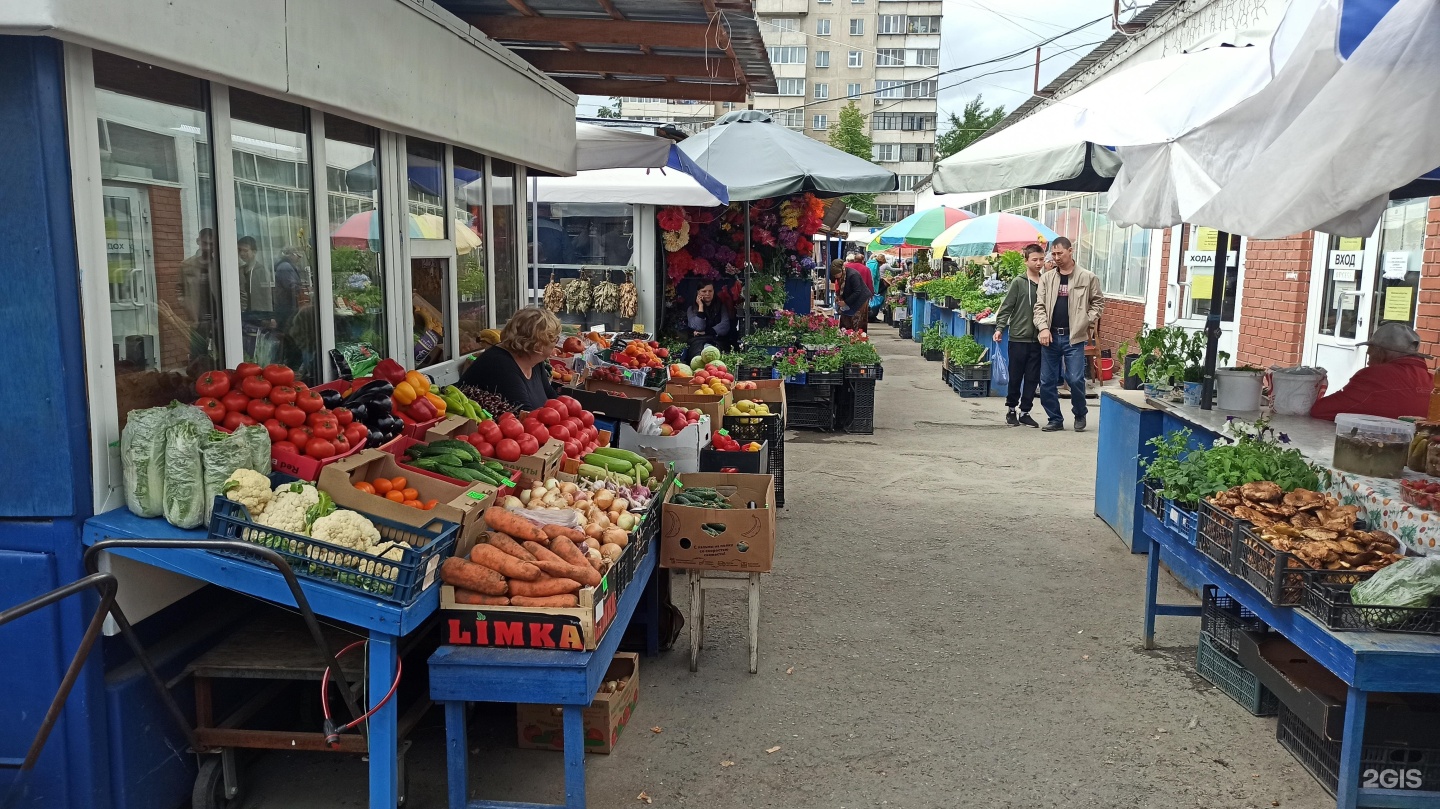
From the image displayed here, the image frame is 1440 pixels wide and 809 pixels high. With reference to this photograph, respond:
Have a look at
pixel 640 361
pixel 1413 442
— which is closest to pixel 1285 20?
pixel 1413 442

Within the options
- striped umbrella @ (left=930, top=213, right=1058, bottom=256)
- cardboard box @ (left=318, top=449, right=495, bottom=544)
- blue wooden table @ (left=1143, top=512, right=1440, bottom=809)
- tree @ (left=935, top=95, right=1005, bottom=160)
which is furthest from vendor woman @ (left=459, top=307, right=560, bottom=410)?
tree @ (left=935, top=95, right=1005, bottom=160)

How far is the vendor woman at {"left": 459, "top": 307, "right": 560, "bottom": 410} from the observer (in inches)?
249

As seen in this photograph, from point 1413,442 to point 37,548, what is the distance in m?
5.75

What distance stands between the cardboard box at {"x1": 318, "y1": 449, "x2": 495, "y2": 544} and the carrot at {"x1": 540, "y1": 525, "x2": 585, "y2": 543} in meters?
0.25

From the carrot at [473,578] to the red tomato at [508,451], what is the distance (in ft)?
4.85

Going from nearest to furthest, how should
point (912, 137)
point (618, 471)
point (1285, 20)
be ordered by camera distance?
point (1285, 20)
point (618, 471)
point (912, 137)

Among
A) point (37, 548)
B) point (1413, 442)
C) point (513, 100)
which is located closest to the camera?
point (37, 548)

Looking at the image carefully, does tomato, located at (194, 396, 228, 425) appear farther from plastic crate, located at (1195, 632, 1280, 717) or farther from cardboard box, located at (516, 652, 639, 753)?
plastic crate, located at (1195, 632, 1280, 717)

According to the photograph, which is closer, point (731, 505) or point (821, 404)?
point (731, 505)

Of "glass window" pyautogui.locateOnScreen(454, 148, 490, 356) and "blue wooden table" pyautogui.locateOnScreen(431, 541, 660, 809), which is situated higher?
"glass window" pyautogui.locateOnScreen(454, 148, 490, 356)

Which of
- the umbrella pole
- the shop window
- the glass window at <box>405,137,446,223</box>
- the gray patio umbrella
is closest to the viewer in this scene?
the shop window

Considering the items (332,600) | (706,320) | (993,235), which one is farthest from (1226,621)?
(993,235)

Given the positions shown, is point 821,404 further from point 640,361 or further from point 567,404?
point 567,404

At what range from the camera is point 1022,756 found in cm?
430
